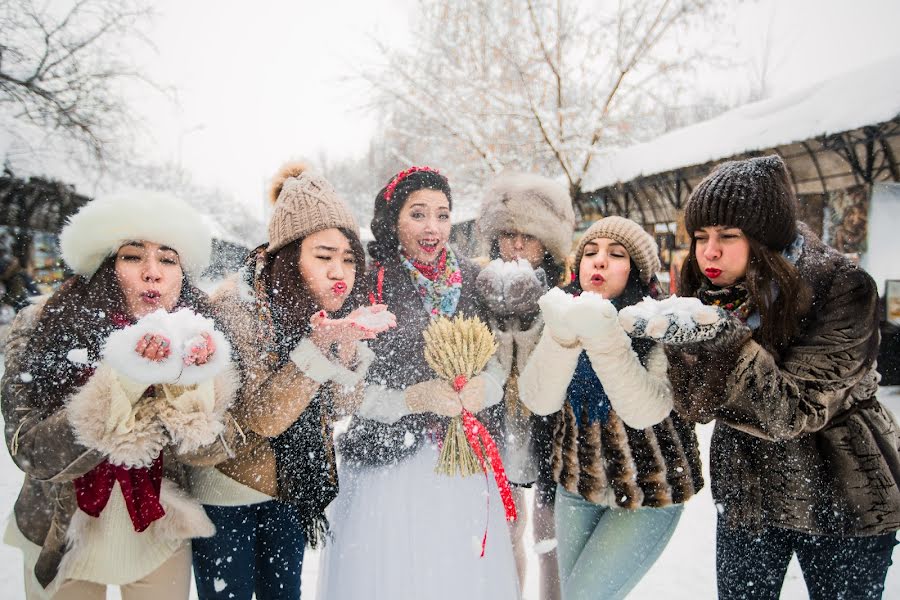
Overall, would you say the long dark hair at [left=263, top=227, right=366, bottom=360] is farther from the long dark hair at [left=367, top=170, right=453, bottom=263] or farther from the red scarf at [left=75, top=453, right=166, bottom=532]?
the red scarf at [left=75, top=453, right=166, bottom=532]

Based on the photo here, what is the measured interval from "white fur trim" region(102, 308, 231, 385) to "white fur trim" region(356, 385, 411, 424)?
653mm

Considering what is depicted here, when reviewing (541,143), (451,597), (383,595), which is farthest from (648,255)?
(541,143)

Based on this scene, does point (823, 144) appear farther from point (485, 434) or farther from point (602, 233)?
point (485, 434)

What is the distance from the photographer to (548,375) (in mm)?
1808

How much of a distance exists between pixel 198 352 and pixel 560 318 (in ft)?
3.59

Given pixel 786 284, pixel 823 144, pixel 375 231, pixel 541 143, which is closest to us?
pixel 786 284

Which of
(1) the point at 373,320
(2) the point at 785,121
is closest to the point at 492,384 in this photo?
(1) the point at 373,320

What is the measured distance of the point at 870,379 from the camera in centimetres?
163

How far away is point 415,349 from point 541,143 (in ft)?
28.5

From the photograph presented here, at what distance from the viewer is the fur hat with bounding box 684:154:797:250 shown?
1582mm

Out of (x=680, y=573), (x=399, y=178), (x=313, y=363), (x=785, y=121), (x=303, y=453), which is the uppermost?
(x=785, y=121)

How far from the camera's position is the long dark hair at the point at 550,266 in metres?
2.94

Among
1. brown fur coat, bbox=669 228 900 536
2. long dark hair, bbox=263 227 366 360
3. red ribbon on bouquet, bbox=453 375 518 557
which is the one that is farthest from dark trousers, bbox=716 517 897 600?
long dark hair, bbox=263 227 366 360

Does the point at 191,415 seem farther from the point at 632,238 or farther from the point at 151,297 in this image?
the point at 632,238
